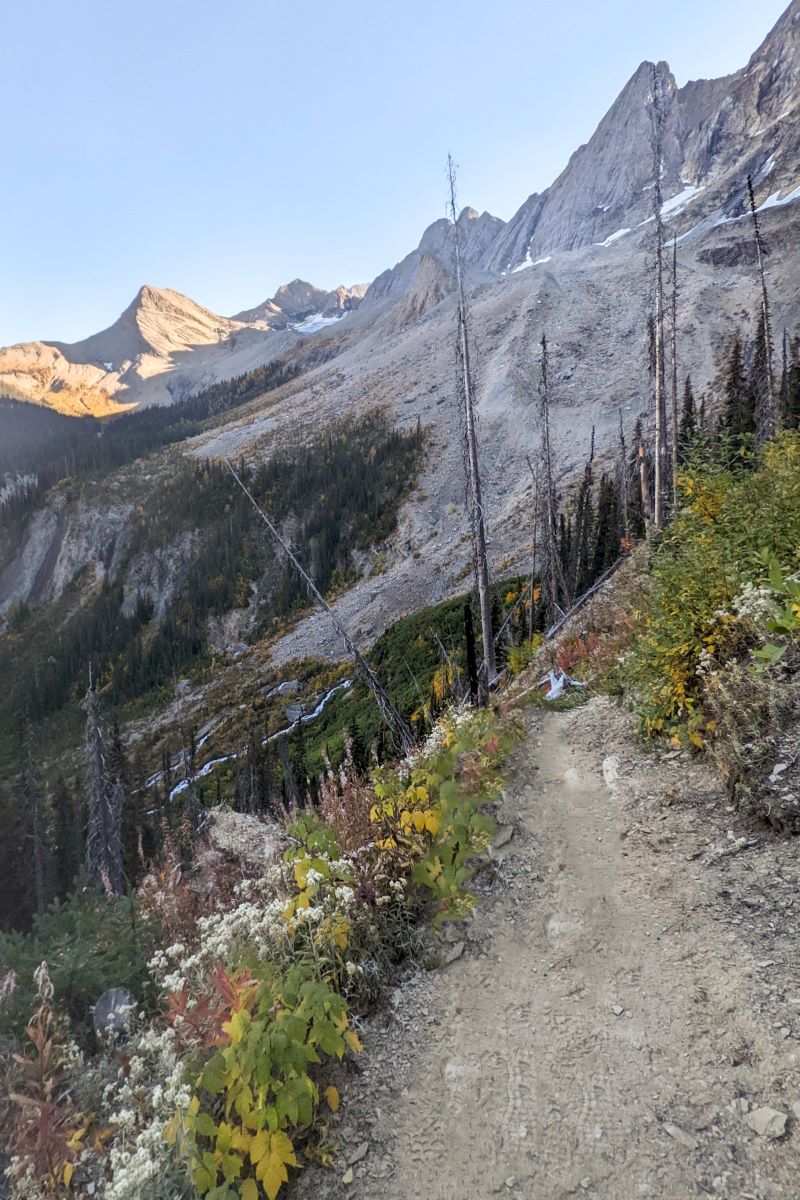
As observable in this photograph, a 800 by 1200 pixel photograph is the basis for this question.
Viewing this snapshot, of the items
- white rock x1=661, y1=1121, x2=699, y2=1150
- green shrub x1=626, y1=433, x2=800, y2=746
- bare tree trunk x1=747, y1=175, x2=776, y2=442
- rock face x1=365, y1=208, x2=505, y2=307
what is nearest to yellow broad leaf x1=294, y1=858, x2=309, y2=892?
white rock x1=661, y1=1121, x2=699, y2=1150

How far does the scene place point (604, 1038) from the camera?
2.95 m

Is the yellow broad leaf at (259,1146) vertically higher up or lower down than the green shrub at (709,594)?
lower down

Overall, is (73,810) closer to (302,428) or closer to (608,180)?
(302,428)

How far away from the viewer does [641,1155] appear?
241cm

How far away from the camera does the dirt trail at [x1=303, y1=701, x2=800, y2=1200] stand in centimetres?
243

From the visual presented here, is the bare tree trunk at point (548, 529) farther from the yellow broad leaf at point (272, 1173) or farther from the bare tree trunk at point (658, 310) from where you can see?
the yellow broad leaf at point (272, 1173)

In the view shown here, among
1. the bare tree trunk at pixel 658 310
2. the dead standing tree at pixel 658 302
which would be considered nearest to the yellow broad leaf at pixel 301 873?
the bare tree trunk at pixel 658 310

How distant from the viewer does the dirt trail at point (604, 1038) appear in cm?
243

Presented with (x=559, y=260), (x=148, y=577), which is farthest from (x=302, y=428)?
(x=559, y=260)

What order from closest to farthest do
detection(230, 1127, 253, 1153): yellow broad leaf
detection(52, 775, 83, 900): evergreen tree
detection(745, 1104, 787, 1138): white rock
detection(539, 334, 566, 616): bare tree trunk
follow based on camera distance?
1. detection(745, 1104, 787, 1138): white rock
2. detection(230, 1127, 253, 1153): yellow broad leaf
3. detection(539, 334, 566, 616): bare tree trunk
4. detection(52, 775, 83, 900): evergreen tree

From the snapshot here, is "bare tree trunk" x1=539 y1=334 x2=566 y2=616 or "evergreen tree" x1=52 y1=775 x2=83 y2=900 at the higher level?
"bare tree trunk" x1=539 y1=334 x2=566 y2=616

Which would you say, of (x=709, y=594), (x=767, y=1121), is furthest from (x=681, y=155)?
(x=767, y=1121)

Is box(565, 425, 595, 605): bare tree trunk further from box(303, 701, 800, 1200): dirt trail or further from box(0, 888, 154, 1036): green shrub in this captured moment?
box(0, 888, 154, 1036): green shrub

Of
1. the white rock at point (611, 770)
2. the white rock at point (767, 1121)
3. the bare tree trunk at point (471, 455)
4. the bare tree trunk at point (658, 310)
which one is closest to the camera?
the white rock at point (767, 1121)
